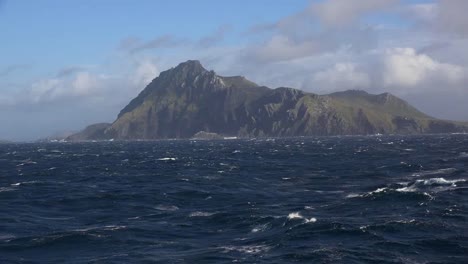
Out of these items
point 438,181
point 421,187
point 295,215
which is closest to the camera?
point 295,215

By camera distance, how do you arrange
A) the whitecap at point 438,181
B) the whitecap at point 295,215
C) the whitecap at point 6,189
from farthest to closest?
the whitecap at point 6,189 < the whitecap at point 438,181 < the whitecap at point 295,215

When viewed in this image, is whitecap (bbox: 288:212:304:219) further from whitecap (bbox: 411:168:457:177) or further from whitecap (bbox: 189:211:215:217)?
whitecap (bbox: 411:168:457:177)

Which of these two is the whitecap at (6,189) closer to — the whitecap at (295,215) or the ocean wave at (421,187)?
the whitecap at (295,215)

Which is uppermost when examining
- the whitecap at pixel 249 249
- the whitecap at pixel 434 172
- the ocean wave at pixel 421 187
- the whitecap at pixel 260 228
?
the whitecap at pixel 434 172

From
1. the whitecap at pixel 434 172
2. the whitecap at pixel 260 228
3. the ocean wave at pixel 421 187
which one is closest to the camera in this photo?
the whitecap at pixel 260 228

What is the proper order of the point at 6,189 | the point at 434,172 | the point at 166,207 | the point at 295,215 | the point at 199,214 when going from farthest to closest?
the point at 434,172
the point at 6,189
the point at 166,207
the point at 199,214
the point at 295,215

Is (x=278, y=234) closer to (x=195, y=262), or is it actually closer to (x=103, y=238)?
(x=195, y=262)

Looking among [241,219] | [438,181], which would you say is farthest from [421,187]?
[241,219]

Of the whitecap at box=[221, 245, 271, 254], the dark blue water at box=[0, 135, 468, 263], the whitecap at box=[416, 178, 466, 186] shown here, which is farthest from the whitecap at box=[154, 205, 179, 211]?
the whitecap at box=[416, 178, 466, 186]

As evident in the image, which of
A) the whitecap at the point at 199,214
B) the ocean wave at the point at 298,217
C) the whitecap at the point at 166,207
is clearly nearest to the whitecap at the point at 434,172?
the ocean wave at the point at 298,217

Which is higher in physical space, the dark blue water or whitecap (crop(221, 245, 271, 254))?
the dark blue water

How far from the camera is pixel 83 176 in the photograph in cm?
10750

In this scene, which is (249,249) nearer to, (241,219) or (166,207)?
(241,219)

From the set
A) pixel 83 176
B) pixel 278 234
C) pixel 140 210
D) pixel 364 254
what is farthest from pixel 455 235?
pixel 83 176
